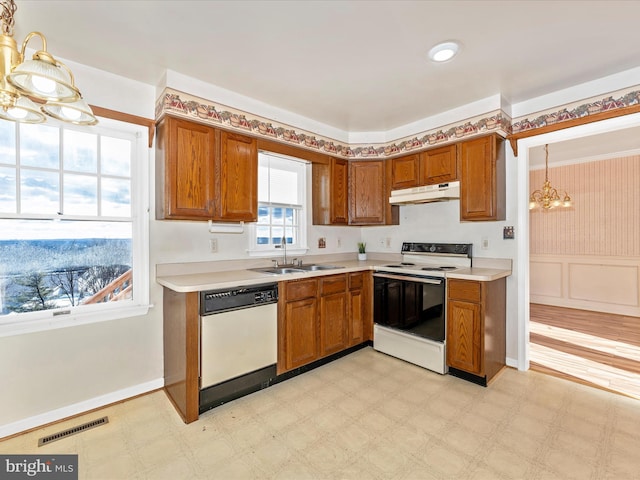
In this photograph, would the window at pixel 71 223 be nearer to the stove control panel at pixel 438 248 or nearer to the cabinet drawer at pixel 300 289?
the cabinet drawer at pixel 300 289

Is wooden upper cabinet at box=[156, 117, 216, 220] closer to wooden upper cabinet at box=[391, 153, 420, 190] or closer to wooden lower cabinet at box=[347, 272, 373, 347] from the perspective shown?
wooden lower cabinet at box=[347, 272, 373, 347]

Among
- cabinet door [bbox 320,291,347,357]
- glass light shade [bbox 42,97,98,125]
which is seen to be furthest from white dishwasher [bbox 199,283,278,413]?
glass light shade [bbox 42,97,98,125]

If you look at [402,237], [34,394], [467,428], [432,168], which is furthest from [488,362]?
[34,394]

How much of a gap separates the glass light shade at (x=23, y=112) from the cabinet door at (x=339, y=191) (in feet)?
8.82

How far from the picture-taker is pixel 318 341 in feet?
9.95

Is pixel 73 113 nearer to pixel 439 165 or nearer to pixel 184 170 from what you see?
pixel 184 170

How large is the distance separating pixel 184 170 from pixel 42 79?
1328mm

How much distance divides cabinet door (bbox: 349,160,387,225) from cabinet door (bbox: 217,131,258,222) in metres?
1.39

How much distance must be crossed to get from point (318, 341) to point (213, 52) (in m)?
2.60

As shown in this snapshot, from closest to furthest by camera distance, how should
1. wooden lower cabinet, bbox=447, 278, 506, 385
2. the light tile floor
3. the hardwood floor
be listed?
the light tile floor → wooden lower cabinet, bbox=447, 278, 506, 385 → the hardwood floor

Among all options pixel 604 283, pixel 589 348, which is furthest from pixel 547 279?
pixel 589 348

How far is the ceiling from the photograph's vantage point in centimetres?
179

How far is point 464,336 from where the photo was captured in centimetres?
282

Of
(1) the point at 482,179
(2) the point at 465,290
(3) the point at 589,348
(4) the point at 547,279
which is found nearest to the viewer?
(2) the point at 465,290
